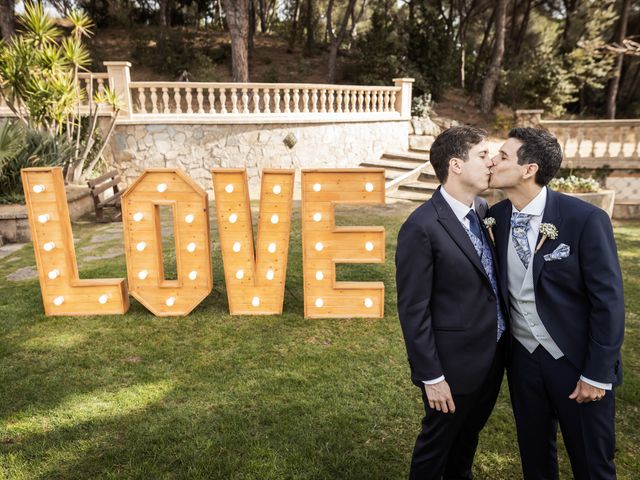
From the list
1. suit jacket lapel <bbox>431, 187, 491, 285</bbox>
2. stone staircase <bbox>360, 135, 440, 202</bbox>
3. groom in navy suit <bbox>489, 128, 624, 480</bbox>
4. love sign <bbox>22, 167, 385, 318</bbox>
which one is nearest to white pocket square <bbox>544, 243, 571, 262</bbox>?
groom in navy suit <bbox>489, 128, 624, 480</bbox>

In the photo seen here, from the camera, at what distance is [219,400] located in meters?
3.96

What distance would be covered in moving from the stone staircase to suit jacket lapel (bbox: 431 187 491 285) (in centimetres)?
1011

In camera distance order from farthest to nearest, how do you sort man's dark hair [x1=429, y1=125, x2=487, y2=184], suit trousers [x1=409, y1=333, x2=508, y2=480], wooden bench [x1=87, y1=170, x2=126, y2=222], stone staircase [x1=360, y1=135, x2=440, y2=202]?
stone staircase [x1=360, y1=135, x2=440, y2=202], wooden bench [x1=87, y1=170, x2=126, y2=222], suit trousers [x1=409, y1=333, x2=508, y2=480], man's dark hair [x1=429, y1=125, x2=487, y2=184]

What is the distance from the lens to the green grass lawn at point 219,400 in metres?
3.26

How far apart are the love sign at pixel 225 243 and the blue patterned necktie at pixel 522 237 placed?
2690 mm

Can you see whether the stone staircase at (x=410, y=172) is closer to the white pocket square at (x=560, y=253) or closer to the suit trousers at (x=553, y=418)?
the suit trousers at (x=553, y=418)

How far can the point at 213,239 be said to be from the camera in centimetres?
875

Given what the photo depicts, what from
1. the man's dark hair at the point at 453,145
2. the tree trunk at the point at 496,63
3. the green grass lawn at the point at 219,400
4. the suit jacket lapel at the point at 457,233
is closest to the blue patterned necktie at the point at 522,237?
the suit jacket lapel at the point at 457,233

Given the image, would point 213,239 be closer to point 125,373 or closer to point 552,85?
point 125,373

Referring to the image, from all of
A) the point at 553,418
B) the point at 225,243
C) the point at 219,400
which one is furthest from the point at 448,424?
the point at 225,243

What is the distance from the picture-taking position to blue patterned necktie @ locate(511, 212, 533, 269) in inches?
97.3

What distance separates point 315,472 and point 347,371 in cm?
129

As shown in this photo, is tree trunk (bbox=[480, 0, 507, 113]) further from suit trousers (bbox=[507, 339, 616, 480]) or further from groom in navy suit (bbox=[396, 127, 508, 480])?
suit trousers (bbox=[507, 339, 616, 480])

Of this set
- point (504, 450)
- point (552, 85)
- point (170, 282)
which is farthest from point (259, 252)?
point (552, 85)
